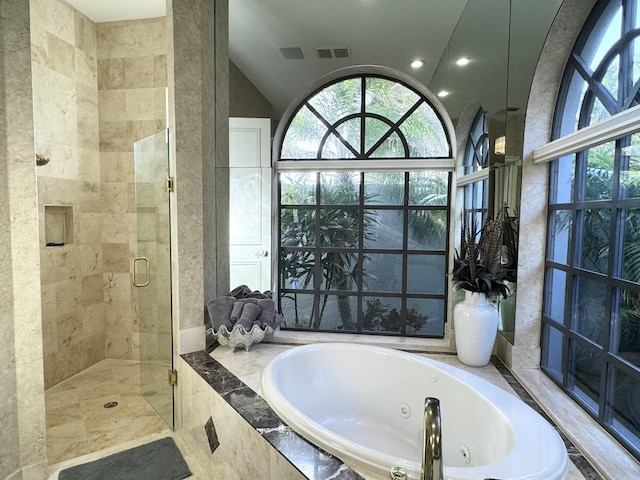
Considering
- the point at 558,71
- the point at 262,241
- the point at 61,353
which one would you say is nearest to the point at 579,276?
the point at 558,71

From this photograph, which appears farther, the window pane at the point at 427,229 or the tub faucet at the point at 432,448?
the window pane at the point at 427,229

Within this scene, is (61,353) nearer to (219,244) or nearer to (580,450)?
(219,244)

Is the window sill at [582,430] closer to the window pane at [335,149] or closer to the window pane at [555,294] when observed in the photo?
the window pane at [555,294]

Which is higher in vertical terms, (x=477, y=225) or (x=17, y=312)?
(x=477, y=225)

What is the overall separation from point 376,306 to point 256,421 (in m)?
1.46

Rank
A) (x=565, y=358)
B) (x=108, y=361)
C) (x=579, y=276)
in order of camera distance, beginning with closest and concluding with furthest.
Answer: (x=579, y=276), (x=565, y=358), (x=108, y=361)

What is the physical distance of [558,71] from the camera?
1.95 meters

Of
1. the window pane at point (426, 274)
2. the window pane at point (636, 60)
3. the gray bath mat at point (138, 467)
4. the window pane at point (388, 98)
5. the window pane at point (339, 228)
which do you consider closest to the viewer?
the window pane at point (636, 60)

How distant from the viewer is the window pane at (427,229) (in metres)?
2.76

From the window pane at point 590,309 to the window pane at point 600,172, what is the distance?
386 millimetres

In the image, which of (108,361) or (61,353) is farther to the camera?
(108,361)

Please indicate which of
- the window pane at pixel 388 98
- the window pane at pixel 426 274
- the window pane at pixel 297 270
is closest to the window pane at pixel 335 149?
the window pane at pixel 388 98

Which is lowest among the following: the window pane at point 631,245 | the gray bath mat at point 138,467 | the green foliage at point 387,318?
the gray bath mat at point 138,467

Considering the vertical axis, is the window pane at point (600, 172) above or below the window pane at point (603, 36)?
below
